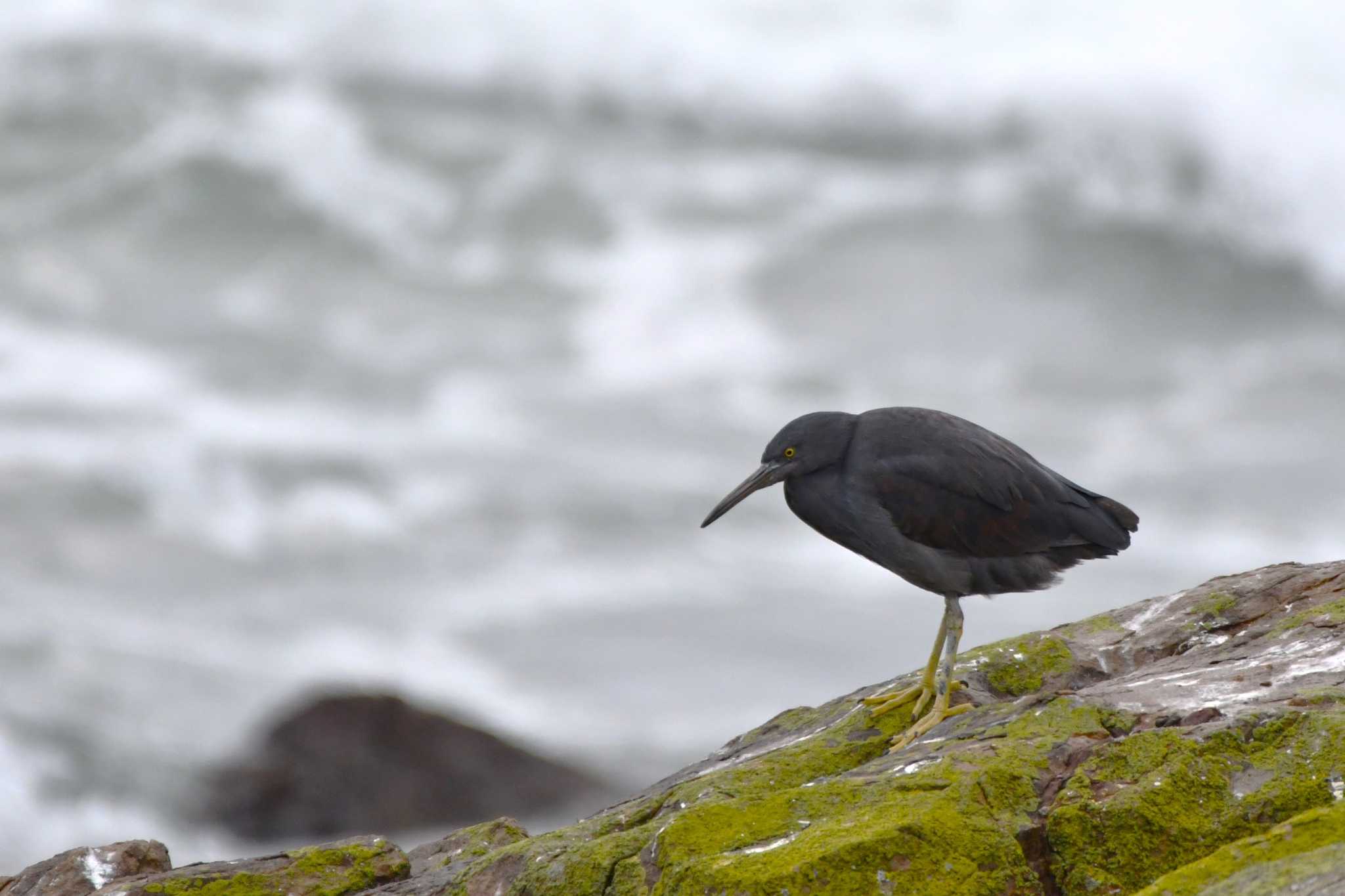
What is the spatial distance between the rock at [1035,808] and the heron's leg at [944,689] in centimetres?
14

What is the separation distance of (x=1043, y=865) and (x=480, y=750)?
34.5 ft

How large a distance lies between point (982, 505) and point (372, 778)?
28.1 feet

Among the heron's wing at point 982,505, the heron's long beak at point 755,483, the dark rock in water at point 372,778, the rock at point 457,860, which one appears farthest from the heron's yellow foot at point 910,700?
the dark rock in water at point 372,778

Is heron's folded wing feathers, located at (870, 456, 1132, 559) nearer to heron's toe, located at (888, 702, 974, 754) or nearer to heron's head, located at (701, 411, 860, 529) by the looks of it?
heron's head, located at (701, 411, 860, 529)

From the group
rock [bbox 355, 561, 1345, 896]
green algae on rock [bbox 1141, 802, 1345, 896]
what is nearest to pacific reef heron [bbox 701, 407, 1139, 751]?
rock [bbox 355, 561, 1345, 896]

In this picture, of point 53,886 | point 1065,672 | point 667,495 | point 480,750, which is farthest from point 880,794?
point 667,495

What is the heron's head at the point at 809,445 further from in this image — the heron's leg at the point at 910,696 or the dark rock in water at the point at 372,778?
the dark rock in water at the point at 372,778

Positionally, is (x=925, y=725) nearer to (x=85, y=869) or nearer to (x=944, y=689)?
(x=944, y=689)

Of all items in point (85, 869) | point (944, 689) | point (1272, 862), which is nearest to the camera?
point (1272, 862)

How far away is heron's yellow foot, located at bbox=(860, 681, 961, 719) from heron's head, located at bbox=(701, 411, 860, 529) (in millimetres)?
1214

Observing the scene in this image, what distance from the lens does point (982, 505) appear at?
23.1 ft

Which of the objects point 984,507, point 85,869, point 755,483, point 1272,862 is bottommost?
point 1272,862

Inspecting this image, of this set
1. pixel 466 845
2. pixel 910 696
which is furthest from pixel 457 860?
pixel 910 696

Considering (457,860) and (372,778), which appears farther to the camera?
(372,778)
